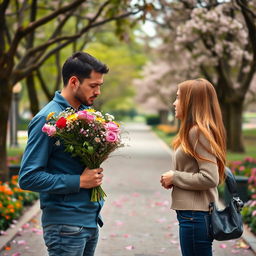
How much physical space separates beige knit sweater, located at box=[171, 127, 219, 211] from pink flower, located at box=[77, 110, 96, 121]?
0.79 metres

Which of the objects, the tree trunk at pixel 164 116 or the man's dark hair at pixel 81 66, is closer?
the man's dark hair at pixel 81 66

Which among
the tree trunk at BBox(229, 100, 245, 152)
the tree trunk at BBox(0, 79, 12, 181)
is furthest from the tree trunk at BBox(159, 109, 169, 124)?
the tree trunk at BBox(0, 79, 12, 181)

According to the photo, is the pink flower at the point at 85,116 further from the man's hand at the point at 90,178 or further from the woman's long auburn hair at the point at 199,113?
the woman's long auburn hair at the point at 199,113

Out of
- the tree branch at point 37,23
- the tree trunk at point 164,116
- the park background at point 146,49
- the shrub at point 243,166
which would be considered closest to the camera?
the tree branch at point 37,23

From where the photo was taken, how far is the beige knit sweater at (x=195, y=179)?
363cm

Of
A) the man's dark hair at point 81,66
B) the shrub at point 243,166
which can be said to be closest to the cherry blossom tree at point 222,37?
the shrub at point 243,166

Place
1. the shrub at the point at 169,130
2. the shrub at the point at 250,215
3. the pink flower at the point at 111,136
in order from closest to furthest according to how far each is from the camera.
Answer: the pink flower at the point at 111,136 → the shrub at the point at 250,215 → the shrub at the point at 169,130

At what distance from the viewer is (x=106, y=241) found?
24.6 ft

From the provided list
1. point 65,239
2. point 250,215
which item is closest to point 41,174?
point 65,239

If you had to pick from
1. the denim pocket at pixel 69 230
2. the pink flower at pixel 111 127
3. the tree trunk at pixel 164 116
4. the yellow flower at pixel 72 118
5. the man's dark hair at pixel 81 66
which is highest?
the man's dark hair at pixel 81 66

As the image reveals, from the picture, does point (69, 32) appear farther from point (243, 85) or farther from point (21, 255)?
point (21, 255)

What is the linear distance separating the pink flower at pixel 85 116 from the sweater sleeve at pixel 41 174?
203 mm

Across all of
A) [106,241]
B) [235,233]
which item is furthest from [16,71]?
[235,233]

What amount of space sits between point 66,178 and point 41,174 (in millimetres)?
134
